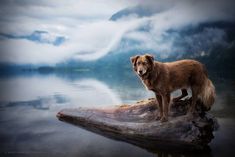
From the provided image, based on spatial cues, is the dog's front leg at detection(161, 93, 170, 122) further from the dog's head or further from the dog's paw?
the dog's head

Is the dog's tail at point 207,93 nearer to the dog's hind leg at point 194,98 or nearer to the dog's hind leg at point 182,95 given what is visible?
the dog's hind leg at point 194,98

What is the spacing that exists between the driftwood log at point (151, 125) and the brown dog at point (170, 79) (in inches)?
5.3

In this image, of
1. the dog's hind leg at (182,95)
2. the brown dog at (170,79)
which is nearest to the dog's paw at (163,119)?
the brown dog at (170,79)

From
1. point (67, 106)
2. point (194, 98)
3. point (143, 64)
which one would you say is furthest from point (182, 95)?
point (67, 106)

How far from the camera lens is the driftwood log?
330 centimetres

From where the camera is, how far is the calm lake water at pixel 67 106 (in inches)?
133

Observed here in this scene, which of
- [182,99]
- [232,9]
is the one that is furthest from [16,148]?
[232,9]

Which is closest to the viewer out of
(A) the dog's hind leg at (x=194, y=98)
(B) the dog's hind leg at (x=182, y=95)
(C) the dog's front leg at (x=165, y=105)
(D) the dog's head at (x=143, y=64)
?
(D) the dog's head at (x=143, y=64)

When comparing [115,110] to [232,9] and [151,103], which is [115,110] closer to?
[151,103]

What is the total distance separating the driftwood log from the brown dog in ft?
0.44

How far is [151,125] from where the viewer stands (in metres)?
3.39

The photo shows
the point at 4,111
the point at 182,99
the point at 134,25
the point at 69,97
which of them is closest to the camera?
the point at 182,99

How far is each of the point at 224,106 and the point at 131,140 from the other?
1666 millimetres

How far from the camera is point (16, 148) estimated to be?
11.3 ft
